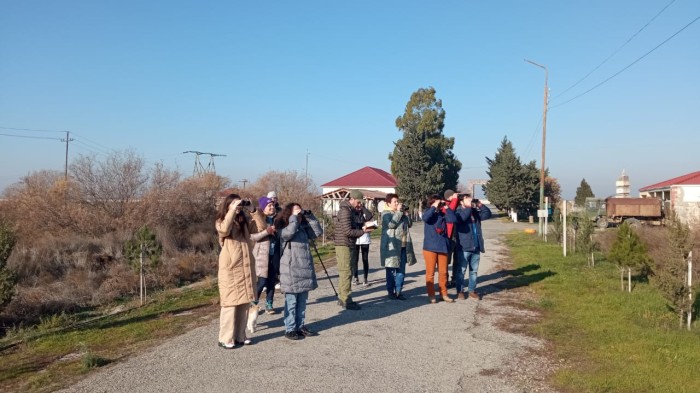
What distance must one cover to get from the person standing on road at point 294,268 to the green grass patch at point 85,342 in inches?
66.9

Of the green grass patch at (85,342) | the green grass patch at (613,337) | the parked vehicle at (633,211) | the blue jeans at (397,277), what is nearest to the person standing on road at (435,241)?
the blue jeans at (397,277)

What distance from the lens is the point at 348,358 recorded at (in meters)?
5.71

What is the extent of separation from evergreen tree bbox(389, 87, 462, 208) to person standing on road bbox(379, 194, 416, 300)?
4049 cm

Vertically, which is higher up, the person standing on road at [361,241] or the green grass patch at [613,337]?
the person standing on road at [361,241]

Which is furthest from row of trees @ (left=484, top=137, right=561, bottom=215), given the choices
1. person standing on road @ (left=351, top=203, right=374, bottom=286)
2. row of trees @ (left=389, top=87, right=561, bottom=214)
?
person standing on road @ (left=351, top=203, right=374, bottom=286)

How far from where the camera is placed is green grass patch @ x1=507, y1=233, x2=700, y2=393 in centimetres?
504

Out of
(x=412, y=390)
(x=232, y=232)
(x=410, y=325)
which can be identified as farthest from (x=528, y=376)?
(x=232, y=232)

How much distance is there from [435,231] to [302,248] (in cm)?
316

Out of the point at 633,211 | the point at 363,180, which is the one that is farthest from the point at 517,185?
the point at 363,180

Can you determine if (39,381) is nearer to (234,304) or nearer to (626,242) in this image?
(234,304)

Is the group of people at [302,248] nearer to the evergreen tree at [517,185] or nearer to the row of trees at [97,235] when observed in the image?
the row of trees at [97,235]

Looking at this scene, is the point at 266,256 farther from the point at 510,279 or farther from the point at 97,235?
the point at 97,235

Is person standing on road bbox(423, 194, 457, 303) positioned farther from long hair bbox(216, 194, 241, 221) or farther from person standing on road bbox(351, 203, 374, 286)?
long hair bbox(216, 194, 241, 221)

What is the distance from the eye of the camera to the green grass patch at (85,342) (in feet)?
17.1
